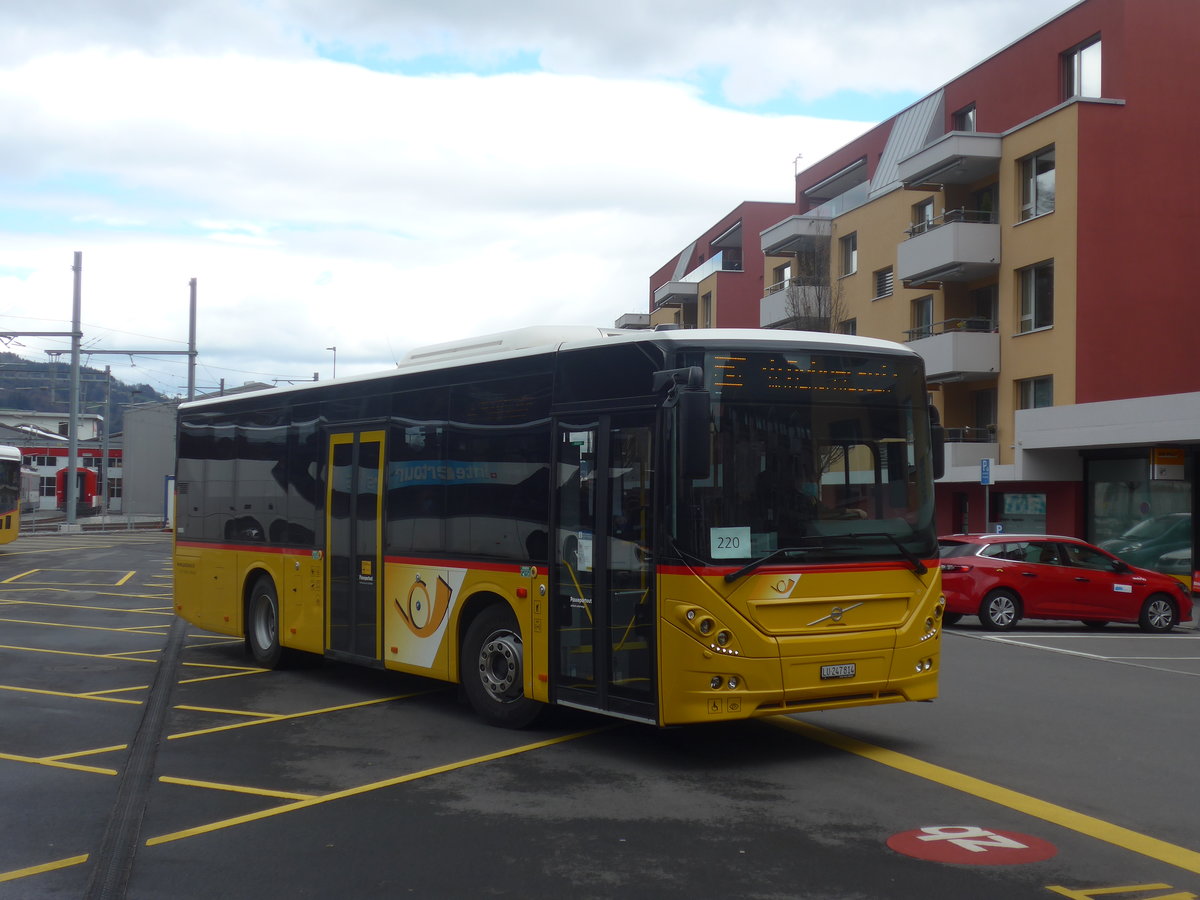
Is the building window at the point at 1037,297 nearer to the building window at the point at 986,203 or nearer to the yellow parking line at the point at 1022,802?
the building window at the point at 986,203

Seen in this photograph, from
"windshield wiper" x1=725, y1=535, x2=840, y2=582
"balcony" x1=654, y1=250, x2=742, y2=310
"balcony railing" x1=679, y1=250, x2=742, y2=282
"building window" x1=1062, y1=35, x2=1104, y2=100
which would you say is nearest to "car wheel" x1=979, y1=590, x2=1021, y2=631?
"windshield wiper" x1=725, y1=535, x2=840, y2=582

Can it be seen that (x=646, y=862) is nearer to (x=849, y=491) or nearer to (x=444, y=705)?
(x=849, y=491)

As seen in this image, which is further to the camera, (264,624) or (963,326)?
(963,326)

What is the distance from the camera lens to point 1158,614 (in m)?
21.0

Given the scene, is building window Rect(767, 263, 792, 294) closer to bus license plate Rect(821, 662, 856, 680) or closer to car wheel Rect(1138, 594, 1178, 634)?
car wheel Rect(1138, 594, 1178, 634)

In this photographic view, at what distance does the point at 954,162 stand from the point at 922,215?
4.43 m

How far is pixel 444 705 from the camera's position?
36.4 feet

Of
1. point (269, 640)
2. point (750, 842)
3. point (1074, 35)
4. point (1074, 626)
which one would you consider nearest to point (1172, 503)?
point (1074, 626)

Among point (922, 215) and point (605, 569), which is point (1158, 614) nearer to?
point (605, 569)

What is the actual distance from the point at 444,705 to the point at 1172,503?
21416 mm

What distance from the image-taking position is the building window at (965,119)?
128 ft

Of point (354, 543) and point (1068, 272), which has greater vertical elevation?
point (1068, 272)

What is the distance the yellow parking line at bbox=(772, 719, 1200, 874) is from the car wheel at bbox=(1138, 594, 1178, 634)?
12.8 m

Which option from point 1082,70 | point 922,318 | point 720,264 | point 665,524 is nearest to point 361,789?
point 665,524
